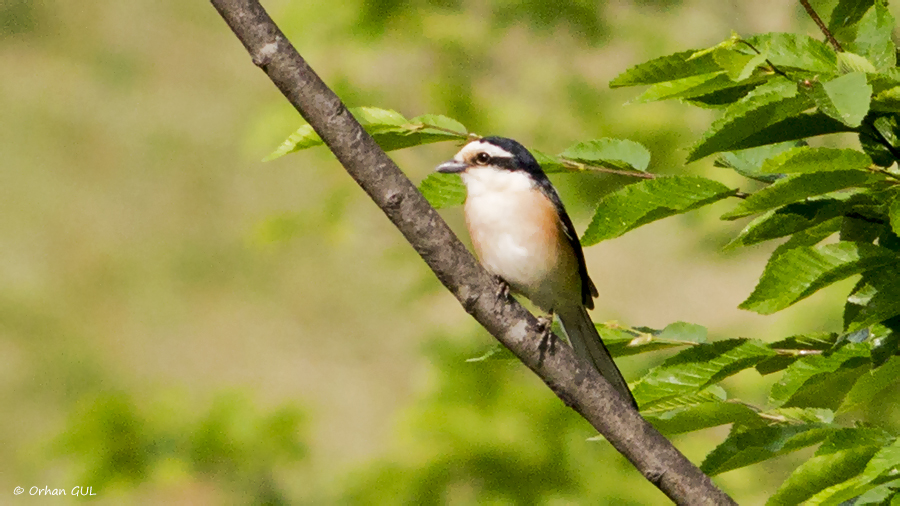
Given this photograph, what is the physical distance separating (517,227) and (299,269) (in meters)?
11.1

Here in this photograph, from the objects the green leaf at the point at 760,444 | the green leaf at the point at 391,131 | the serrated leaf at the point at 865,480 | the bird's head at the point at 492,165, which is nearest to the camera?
the serrated leaf at the point at 865,480

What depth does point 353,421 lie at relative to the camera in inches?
491

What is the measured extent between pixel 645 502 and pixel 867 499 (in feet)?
9.93

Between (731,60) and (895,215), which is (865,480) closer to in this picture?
(895,215)

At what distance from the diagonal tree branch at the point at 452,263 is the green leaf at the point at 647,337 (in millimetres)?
275

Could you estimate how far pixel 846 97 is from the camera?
4.50 feet

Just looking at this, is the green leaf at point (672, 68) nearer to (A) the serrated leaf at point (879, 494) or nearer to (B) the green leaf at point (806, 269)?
(B) the green leaf at point (806, 269)

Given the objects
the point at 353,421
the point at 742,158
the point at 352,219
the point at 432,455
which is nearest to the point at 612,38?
the point at 352,219

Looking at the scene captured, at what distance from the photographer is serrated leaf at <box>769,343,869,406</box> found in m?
1.74

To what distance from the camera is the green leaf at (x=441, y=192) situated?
2.26 meters

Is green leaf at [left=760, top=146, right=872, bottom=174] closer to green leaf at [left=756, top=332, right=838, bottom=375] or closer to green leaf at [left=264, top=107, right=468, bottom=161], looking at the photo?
green leaf at [left=756, top=332, right=838, bottom=375]

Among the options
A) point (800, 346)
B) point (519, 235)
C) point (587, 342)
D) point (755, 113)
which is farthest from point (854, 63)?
point (519, 235)

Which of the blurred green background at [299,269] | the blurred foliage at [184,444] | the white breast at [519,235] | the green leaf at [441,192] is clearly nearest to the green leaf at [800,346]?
the green leaf at [441,192]

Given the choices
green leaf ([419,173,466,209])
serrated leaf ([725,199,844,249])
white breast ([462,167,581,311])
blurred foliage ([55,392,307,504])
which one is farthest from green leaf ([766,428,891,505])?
blurred foliage ([55,392,307,504])
